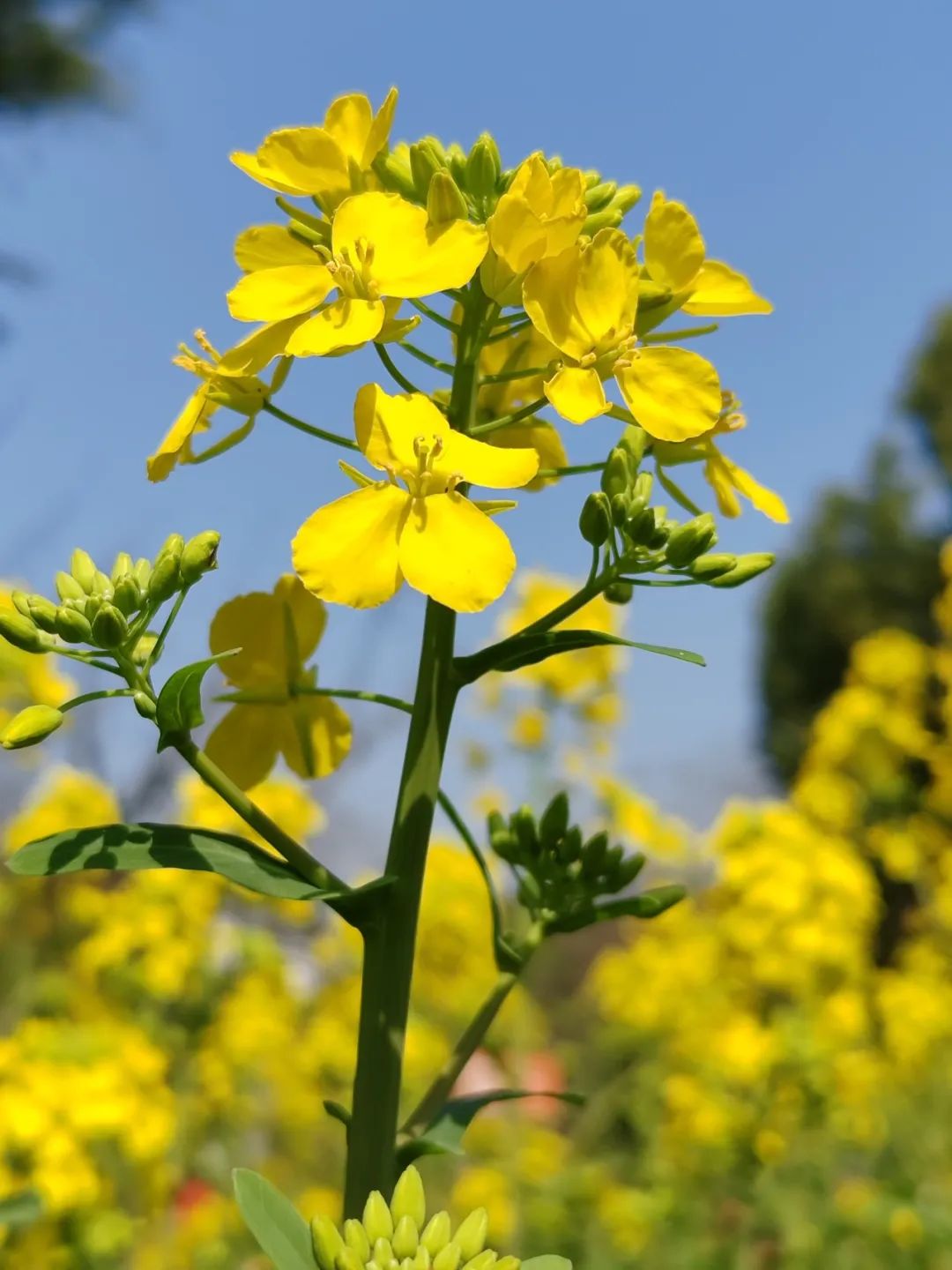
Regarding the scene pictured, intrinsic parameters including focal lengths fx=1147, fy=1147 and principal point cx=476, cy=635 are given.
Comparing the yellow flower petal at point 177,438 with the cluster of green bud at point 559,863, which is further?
the cluster of green bud at point 559,863

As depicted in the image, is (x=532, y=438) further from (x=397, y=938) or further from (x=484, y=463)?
(x=397, y=938)

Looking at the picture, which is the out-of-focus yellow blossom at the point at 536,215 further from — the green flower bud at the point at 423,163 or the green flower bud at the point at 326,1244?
the green flower bud at the point at 326,1244

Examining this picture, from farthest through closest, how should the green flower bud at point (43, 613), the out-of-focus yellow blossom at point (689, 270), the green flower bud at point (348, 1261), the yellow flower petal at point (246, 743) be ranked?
the yellow flower petal at point (246, 743)
the out-of-focus yellow blossom at point (689, 270)
the green flower bud at point (43, 613)
the green flower bud at point (348, 1261)

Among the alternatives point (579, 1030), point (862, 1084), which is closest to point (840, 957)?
point (862, 1084)

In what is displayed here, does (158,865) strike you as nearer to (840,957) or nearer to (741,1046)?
(741,1046)

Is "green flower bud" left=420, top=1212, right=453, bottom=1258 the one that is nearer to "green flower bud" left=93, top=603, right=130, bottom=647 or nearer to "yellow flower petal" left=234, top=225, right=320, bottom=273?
"green flower bud" left=93, top=603, right=130, bottom=647

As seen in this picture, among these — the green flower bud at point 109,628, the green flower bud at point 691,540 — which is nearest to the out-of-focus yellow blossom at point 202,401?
the green flower bud at point 109,628

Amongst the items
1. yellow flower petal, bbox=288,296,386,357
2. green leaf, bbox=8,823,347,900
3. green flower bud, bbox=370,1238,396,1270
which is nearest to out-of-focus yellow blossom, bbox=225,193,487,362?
yellow flower petal, bbox=288,296,386,357
